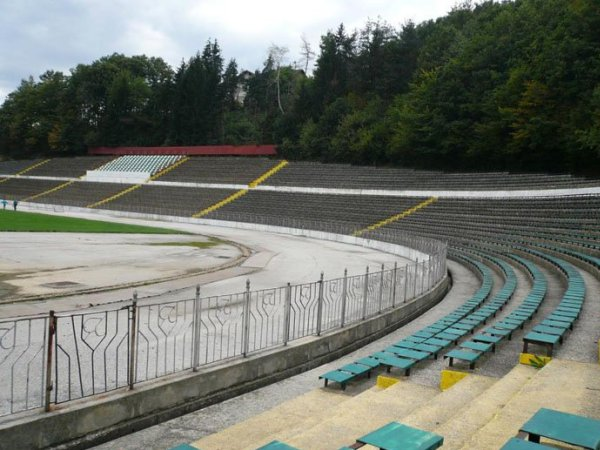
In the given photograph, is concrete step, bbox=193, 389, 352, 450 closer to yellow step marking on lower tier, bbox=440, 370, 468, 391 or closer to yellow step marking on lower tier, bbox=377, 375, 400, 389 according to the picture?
yellow step marking on lower tier, bbox=377, 375, 400, 389

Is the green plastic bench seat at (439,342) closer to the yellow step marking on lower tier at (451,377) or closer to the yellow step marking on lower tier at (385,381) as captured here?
the yellow step marking on lower tier at (451,377)

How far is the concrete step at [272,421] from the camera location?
559cm

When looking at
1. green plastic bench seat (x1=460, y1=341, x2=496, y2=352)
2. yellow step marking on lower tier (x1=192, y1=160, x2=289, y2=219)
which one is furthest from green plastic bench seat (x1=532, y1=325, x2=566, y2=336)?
yellow step marking on lower tier (x1=192, y1=160, x2=289, y2=219)

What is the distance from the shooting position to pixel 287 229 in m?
41.2

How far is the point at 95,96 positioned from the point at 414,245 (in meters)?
92.2

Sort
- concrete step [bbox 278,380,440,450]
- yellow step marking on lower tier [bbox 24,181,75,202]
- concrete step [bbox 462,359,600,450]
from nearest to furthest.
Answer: concrete step [bbox 462,359,600,450]
concrete step [bbox 278,380,440,450]
yellow step marking on lower tier [bbox 24,181,75,202]

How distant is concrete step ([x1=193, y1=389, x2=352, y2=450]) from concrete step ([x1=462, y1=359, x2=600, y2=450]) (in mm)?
2167

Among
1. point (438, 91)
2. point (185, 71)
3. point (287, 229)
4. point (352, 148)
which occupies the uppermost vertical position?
point (185, 71)

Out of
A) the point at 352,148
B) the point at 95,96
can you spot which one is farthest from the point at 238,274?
the point at 95,96

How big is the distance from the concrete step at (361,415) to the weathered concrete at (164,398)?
2037 mm

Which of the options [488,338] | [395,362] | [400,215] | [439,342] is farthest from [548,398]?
[400,215]

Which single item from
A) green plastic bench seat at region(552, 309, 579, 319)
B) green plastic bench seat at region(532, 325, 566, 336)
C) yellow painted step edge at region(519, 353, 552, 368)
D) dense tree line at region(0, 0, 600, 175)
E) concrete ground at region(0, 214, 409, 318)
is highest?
dense tree line at region(0, 0, 600, 175)

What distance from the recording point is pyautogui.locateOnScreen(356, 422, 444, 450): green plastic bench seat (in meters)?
3.96

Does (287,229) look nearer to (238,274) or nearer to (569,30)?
(238,274)
